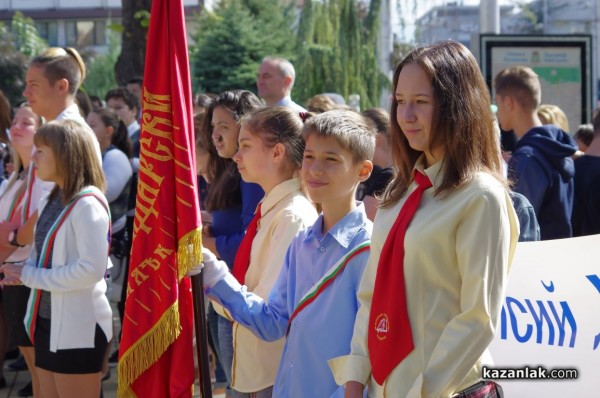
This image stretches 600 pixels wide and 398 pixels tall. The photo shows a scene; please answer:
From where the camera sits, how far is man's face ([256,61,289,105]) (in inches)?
318

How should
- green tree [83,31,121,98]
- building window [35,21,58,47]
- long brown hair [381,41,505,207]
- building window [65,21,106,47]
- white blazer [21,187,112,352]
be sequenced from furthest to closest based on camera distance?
building window [65,21,106,47] → building window [35,21,58,47] → green tree [83,31,121,98] → white blazer [21,187,112,352] → long brown hair [381,41,505,207]

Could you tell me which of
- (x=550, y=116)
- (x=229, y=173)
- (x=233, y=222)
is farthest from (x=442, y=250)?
(x=550, y=116)

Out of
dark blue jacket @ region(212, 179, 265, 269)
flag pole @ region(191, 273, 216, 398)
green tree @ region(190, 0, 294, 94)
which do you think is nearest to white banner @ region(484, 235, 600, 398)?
flag pole @ region(191, 273, 216, 398)

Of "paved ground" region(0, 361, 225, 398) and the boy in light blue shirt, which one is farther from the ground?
the boy in light blue shirt

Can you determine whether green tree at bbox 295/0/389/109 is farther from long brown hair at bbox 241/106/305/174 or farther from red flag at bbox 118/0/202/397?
red flag at bbox 118/0/202/397

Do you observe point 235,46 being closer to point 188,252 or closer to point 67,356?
point 67,356

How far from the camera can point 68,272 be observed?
5012mm

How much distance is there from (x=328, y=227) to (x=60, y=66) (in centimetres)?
328

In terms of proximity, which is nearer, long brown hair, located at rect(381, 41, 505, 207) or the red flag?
long brown hair, located at rect(381, 41, 505, 207)

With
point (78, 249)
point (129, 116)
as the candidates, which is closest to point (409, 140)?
point (78, 249)

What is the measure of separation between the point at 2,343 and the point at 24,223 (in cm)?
194

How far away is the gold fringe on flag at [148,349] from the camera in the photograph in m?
3.87

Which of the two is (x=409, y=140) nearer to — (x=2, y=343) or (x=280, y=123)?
(x=280, y=123)

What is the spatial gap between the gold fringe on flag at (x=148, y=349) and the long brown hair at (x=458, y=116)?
1.52 m
